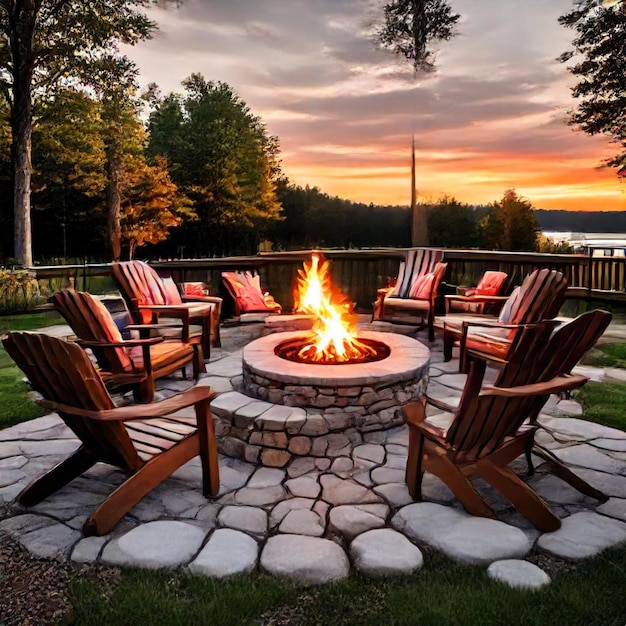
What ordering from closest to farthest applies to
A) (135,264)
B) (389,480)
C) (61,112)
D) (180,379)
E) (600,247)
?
(389,480) < (180,379) < (135,264) < (600,247) < (61,112)

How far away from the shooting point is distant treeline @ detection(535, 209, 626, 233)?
11875 mm

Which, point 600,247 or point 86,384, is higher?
point 600,247

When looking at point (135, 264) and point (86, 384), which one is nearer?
point (86, 384)

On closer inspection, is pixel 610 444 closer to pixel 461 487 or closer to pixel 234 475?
pixel 461 487

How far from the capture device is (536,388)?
2.06 m

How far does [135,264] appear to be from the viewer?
4.76 m

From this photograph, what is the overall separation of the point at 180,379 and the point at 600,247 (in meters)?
6.91

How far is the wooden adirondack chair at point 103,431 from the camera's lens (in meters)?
2.06

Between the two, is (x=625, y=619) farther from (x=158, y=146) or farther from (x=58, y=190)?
(x=158, y=146)

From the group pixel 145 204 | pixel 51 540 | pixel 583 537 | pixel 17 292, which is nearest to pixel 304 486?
pixel 51 540

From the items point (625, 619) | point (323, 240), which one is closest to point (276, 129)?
point (323, 240)

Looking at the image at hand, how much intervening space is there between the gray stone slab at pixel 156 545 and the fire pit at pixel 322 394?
0.76m

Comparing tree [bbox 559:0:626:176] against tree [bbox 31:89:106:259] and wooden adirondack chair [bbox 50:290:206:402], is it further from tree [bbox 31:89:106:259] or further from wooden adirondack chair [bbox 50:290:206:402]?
wooden adirondack chair [bbox 50:290:206:402]

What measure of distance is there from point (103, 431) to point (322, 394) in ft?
4.17
